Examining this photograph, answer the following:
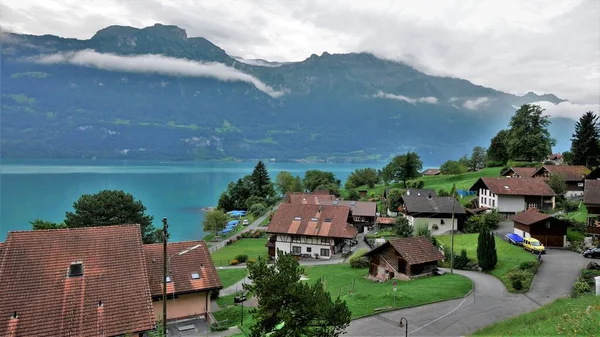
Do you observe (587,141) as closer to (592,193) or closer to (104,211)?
(592,193)

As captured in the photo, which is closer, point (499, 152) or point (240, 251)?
point (240, 251)

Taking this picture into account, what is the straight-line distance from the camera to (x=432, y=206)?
5209cm

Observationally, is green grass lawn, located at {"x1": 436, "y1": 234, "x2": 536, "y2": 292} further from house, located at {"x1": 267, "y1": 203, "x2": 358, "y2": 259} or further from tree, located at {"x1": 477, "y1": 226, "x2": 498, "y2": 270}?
house, located at {"x1": 267, "y1": 203, "x2": 358, "y2": 259}

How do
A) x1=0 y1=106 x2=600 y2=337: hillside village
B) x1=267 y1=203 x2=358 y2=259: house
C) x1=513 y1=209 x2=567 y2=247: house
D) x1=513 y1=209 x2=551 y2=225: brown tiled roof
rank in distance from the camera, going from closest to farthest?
1. x1=0 y1=106 x2=600 y2=337: hillside village
2. x1=513 y1=209 x2=567 y2=247: house
3. x1=513 y1=209 x2=551 y2=225: brown tiled roof
4. x1=267 y1=203 x2=358 y2=259: house

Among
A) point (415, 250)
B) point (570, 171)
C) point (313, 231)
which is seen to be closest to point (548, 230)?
point (415, 250)

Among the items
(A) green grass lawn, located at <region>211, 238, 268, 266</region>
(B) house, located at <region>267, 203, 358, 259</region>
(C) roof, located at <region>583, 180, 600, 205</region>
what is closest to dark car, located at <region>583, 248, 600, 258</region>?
(C) roof, located at <region>583, 180, 600, 205</region>

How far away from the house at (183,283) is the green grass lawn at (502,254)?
20702 millimetres

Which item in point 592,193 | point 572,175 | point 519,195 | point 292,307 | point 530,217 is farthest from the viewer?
point 572,175

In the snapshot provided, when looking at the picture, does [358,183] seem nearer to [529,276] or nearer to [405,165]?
[405,165]

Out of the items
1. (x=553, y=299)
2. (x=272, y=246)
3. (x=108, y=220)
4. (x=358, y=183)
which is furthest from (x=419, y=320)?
(x=358, y=183)

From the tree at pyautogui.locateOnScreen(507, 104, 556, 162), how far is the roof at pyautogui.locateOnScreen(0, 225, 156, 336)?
8407cm

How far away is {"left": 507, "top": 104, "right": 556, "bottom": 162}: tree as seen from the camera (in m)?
80.5

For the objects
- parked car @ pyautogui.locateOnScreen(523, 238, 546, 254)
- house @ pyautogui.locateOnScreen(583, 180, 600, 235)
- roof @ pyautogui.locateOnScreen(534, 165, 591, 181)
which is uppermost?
roof @ pyautogui.locateOnScreen(534, 165, 591, 181)

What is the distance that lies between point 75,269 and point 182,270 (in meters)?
6.73
